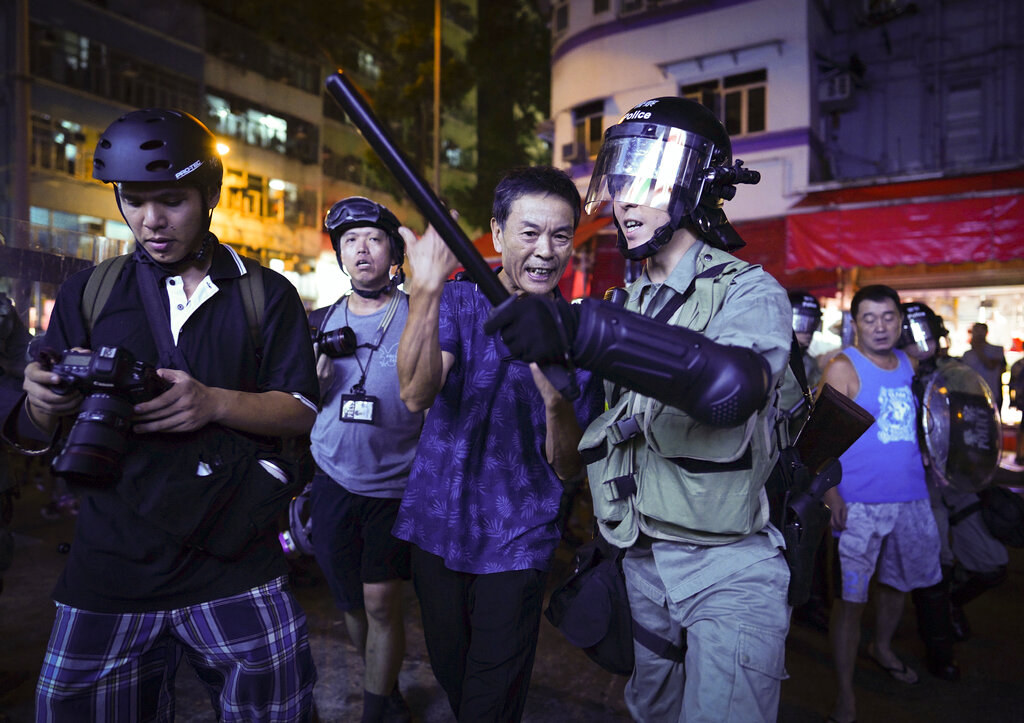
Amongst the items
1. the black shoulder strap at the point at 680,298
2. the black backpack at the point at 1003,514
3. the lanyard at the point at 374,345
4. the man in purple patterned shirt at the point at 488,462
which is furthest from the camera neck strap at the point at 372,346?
the black backpack at the point at 1003,514

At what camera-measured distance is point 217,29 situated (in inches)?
883

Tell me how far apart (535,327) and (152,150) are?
1205mm

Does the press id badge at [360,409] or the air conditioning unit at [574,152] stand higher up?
the air conditioning unit at [574,152]

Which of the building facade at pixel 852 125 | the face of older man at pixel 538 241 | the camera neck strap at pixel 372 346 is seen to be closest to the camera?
the face of older man at pixel 538 241

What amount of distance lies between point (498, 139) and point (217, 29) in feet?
31.2

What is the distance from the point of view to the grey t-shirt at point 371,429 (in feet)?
11.1

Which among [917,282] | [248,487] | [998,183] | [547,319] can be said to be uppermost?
[998,183]


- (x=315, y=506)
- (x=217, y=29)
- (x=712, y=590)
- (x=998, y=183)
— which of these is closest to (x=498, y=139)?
(x=217, y=29)

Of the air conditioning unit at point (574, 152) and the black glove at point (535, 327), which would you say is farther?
the air conditioning unit at point (574, 152)

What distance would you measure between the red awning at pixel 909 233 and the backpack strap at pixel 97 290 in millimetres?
11840

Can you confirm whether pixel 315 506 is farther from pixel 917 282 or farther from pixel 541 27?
pixel 541 27

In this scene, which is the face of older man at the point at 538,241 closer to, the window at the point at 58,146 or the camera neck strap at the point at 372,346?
the camera neck strap at the point at 372,346

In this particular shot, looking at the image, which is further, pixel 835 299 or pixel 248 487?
pixel 835 299

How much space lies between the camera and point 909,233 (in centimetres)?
1130
